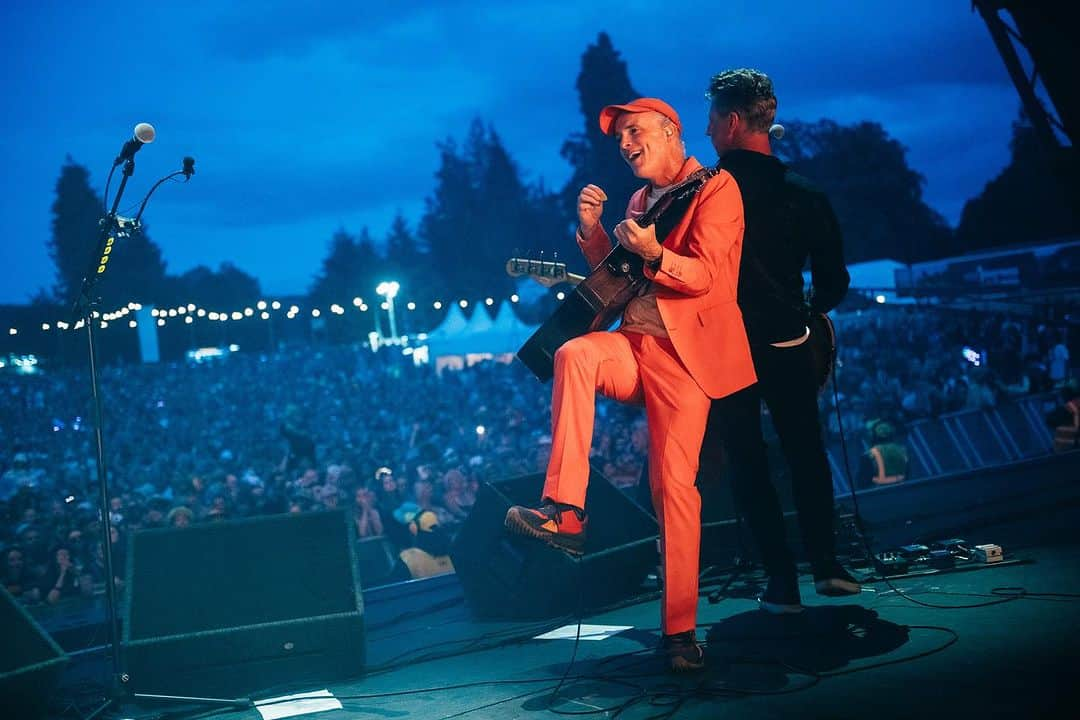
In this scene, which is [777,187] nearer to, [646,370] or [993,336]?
[646,370]

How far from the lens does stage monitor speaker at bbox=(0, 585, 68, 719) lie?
3.54 metres

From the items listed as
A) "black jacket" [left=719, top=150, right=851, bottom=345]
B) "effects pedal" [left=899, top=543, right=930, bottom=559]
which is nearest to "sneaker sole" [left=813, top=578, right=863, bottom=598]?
"black jacket" [left=719, top=150, right=851, bottom=345]

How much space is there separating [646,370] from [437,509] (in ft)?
20.7

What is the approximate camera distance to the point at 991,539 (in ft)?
15.5

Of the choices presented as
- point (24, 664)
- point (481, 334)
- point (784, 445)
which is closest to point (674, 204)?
point (784, 445)

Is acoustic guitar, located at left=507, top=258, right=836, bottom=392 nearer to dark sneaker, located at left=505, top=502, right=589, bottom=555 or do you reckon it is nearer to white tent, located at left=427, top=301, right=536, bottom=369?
dark sneaker, located at left=505, top=502, right=589, bottom=555

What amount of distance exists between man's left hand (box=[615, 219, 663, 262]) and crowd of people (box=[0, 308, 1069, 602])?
2.71 metres

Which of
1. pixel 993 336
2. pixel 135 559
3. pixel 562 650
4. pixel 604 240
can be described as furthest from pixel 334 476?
pixel 993 336

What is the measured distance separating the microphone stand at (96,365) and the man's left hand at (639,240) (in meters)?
2.16

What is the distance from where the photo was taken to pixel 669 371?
302 cm

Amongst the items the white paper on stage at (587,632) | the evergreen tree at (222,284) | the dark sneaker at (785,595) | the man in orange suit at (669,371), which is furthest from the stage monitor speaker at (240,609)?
the evergreen tree at (222,284)

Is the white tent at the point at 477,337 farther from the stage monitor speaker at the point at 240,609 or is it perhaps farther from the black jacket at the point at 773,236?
the black jacket at the point at 773,236

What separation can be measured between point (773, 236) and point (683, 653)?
1500mm

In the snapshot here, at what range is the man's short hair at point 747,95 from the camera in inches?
131
